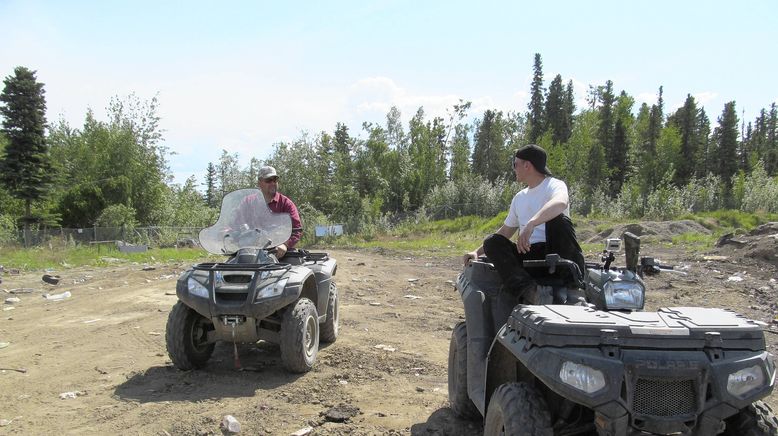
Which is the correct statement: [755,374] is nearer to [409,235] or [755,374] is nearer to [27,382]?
[27,382]

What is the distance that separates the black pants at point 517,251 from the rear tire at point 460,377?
0.54m

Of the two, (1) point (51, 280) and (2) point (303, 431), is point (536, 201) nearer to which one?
(2) point (303, 431)

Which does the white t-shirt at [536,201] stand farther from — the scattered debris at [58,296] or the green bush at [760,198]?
the green bush at [760,198]

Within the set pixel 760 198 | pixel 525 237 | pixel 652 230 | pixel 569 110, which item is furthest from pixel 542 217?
pixel 569 110

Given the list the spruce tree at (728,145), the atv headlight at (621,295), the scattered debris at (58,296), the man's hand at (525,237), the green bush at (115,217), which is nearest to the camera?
the atv headlight at (621,295)

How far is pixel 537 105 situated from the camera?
240 ft

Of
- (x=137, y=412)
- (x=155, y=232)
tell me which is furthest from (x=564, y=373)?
(x=155, y=232)

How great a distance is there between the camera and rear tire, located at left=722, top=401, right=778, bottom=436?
9.11 feet

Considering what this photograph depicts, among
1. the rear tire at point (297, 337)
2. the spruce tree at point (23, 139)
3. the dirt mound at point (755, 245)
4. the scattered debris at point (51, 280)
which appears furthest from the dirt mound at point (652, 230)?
the spruce tree at point (23, 139)

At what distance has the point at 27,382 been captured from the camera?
19.5ft

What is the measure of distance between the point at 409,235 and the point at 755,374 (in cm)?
3169

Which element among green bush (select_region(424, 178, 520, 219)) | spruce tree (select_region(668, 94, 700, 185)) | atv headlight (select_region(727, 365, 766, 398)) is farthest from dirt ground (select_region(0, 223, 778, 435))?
spruce tree (select_region(668, 94, 700, 185))

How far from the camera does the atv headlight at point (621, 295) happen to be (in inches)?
127

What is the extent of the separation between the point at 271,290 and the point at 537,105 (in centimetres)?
7133
